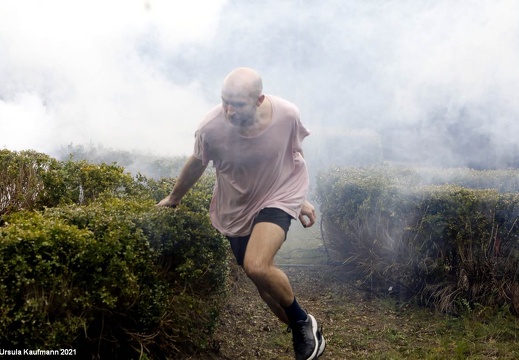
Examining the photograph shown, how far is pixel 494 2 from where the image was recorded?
12.2 metres

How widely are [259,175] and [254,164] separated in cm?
9

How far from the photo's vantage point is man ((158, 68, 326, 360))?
4.48 m

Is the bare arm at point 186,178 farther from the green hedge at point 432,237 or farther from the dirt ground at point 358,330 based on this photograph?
the green hedge at point 432,237

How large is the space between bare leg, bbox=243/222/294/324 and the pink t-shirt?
0.67 ft

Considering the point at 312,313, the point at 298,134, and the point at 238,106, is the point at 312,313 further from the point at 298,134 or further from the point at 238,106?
the point at 238,106

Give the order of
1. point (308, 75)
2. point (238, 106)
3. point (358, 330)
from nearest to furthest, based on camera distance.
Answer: point (238, 106) < point (358, 330) < point (308, 75)

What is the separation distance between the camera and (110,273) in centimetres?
413

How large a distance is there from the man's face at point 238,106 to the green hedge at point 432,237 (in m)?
3.06

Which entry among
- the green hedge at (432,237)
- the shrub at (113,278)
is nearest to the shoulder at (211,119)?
the shrub at (113,278)

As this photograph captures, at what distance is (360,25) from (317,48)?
49.3 inches

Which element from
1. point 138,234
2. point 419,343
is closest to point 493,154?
point 419,343

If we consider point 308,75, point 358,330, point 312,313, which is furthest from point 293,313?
point 308,75

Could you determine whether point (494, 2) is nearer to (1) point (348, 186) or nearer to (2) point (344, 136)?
(2) point (344, 136)

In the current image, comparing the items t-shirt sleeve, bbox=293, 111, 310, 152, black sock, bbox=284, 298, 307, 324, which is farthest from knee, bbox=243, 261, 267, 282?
t-shirt sleeve, bbox=293, 111, 310, 152
